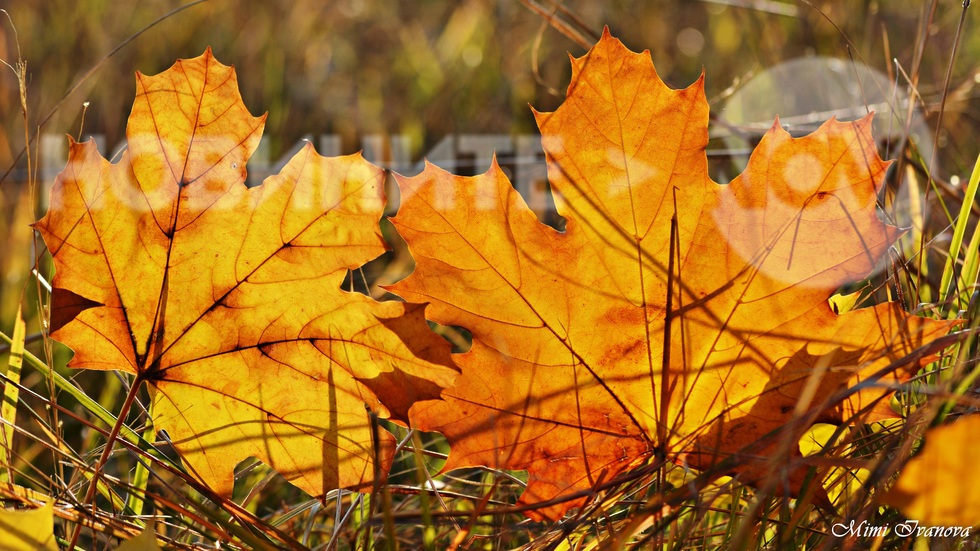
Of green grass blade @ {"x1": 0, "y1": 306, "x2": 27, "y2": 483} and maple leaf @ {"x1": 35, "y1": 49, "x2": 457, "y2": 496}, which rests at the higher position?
maple leaf @ {"x1": 35, "y1": 49, "x2": 457, "y2": 496}

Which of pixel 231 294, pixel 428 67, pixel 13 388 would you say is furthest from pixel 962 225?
pixel 428 67

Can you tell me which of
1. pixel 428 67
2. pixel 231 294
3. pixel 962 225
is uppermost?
pixel 428 67

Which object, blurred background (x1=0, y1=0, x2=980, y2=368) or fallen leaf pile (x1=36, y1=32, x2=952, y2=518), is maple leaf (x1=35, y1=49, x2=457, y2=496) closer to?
fallen leaf pile (x1=36, y1=32, x2=952, y2=518)

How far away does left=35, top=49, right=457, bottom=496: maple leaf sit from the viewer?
0.54 meters

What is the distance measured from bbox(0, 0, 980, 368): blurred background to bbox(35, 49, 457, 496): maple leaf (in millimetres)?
731

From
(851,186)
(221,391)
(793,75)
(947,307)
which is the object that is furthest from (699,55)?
(221,391)

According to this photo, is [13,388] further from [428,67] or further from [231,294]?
[428,67]

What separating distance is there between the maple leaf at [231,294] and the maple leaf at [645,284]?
5 centimetres

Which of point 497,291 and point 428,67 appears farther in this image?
point 428,67

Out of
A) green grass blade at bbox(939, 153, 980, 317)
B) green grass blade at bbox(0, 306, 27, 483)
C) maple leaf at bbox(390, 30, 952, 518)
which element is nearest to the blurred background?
green grass blade at bbox(939, 153, 980, 317)

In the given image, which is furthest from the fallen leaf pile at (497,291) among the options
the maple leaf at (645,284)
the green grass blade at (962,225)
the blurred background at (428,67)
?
the blurred background at (428,67)

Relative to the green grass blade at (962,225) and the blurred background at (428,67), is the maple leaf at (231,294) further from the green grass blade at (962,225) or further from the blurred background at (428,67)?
the blurred background at (428,67)

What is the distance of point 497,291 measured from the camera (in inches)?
21.5

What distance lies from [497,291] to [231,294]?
0.22 m
